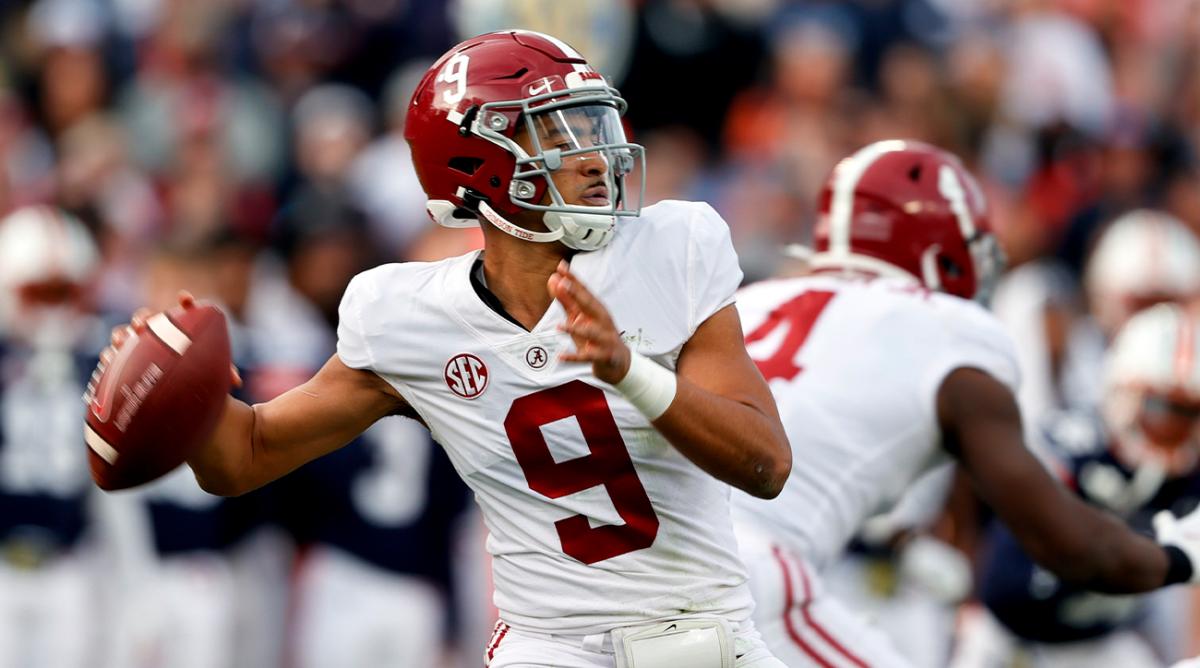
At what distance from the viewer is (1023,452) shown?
429 centimetres

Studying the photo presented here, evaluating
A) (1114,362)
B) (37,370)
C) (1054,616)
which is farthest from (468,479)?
(37,370)

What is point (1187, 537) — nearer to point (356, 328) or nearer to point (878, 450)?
point (878, 450)

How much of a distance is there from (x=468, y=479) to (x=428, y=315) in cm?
35

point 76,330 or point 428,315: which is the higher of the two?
point 428,315

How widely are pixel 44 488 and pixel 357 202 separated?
90.7 inches

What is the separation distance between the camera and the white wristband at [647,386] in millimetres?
3164

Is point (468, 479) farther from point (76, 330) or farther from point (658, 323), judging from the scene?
point (76, 330)

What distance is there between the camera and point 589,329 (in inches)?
122

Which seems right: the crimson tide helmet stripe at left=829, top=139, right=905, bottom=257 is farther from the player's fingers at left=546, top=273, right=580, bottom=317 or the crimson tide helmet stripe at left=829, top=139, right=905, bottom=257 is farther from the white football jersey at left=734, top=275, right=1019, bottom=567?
the player's fingers at left=546, top=273, right=580, bottom=317

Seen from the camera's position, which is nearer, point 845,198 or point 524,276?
point 524,276

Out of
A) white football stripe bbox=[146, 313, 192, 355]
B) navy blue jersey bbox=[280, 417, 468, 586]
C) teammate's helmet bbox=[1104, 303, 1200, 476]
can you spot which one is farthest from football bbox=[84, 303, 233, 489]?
navy blue jersey bbox=[280, 417, 468, 586]

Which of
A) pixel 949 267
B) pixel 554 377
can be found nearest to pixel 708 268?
pixel 554 377

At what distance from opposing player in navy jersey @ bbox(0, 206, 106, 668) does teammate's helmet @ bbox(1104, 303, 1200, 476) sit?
4.17m

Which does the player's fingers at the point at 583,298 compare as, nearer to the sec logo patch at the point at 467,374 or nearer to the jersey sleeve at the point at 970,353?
the sec logo patch at the point at 467,374
